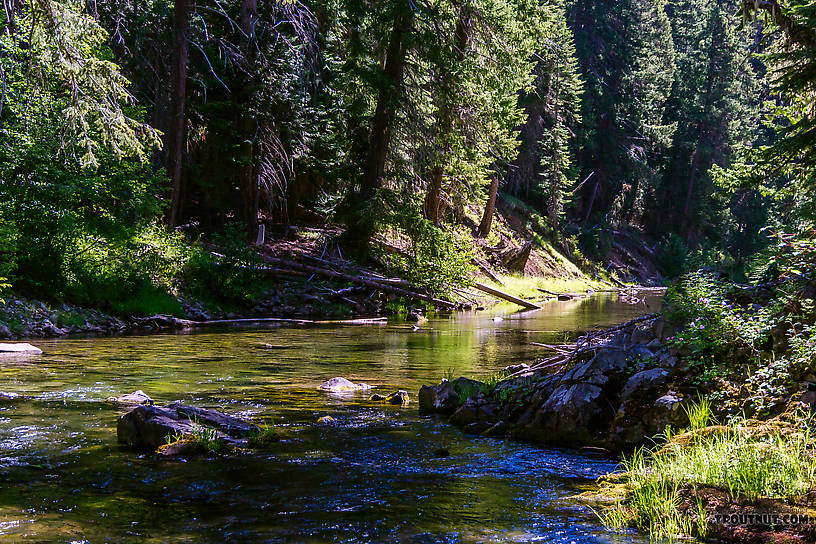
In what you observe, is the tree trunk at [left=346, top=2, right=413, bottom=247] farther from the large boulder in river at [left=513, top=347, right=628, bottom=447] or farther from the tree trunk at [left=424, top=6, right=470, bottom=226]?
the large boulder in river at [left=513, top=347, right=628, bottom=447]

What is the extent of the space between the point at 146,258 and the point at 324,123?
10143 millimetres

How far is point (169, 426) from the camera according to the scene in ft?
25.1

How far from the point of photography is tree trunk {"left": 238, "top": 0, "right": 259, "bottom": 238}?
24781mm

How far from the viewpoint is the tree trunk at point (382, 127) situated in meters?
25.1

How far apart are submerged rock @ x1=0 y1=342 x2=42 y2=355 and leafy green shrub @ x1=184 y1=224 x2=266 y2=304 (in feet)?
24.9

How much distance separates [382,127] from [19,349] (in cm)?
1567

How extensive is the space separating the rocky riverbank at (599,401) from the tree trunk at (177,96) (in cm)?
1668

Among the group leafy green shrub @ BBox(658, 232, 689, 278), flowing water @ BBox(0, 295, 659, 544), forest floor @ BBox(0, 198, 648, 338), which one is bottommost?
flowing water @ BBox(0, 295, 659, 544)

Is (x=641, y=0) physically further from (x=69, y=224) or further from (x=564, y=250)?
(x=69, y=224)

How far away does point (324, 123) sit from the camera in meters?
28.1

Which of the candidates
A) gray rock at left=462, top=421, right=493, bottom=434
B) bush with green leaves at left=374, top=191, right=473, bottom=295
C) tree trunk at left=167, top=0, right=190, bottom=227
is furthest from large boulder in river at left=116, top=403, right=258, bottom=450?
bush with green leaves at left=374, top=191, right=473, bottom=295

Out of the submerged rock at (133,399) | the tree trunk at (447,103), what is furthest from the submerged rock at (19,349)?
the tree trunk at (447,103)

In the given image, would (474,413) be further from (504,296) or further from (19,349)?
(504,296)

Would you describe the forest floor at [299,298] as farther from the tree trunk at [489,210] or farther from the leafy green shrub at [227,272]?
the tree trunk at [489,210]
